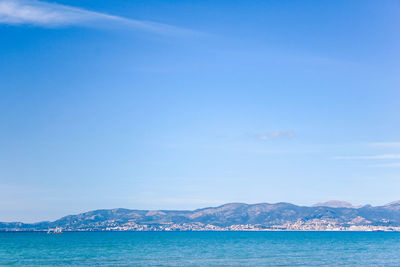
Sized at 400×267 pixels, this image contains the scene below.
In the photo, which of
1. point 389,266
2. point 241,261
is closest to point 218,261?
point 241,261

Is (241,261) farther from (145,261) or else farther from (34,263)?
(34,263)

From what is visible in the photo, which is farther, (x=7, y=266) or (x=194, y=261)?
(x=194, y=261)

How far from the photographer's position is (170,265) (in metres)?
87.2

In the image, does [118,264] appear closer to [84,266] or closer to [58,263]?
[84,266]

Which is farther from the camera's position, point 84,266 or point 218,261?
point 218,261

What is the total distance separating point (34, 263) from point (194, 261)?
1251 inches

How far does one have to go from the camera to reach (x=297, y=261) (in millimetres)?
94188

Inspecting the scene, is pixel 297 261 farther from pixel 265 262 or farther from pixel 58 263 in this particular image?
pixel 58 263

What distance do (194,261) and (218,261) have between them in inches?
190

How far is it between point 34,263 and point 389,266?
6828cm

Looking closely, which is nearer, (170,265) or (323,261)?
(170,265)

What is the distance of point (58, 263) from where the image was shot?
92312mm

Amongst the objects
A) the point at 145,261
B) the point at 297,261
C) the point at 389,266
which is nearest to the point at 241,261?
the point at 297,261

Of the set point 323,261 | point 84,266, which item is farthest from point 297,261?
point 84,266
